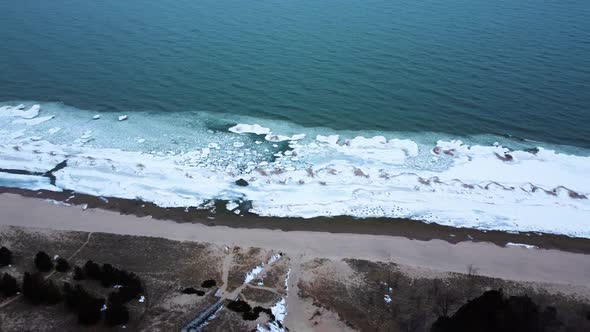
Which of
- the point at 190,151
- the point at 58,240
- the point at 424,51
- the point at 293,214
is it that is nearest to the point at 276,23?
the point at 424,51

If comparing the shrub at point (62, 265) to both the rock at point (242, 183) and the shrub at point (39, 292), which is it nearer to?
the shrub at point (39, 292)

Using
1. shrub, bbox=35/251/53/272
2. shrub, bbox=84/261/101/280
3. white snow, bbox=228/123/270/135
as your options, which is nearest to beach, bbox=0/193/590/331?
shrub, bbox=35/251/53/272

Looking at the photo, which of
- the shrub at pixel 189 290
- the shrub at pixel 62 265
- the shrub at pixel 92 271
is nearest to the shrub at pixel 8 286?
the shrub at pixel 62 265

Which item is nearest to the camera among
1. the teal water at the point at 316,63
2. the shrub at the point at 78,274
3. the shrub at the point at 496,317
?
the shrub at the point at 496,317

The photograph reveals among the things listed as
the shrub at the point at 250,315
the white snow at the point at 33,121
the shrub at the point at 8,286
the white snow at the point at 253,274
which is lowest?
the shrub at the point at 8,286

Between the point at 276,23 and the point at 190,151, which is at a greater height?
the point at 276,23

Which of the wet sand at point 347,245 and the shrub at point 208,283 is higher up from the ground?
the wet sand at point 347,245

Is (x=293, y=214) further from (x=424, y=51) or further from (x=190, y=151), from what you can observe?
(x=424, y=51)
